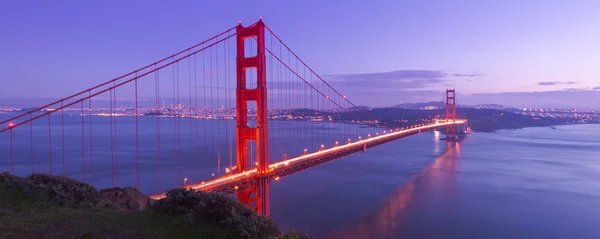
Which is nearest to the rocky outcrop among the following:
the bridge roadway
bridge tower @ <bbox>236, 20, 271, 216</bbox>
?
the bridge roadway

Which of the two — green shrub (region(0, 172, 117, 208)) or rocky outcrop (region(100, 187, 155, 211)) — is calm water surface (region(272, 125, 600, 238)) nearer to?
rocky outcrop (region(100, 187, 155, 211))

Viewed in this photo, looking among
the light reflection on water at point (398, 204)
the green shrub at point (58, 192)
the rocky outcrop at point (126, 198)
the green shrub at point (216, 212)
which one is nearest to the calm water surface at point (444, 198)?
the light reflection on water at point (398, 204)

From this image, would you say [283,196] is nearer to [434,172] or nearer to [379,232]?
[379,232]

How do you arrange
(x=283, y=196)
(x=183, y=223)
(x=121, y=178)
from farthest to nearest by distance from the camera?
1. (x=121, y=178)
2. (x=283, y=196)
3. (x=183, y=223)

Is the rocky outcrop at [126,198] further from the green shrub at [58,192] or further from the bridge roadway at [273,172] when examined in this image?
the bridge roadway at [273,172]

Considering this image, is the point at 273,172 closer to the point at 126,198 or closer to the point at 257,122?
the point at 257,122

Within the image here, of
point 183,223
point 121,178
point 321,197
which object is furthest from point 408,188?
point 183,223

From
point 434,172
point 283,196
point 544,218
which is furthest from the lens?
point 434,172
